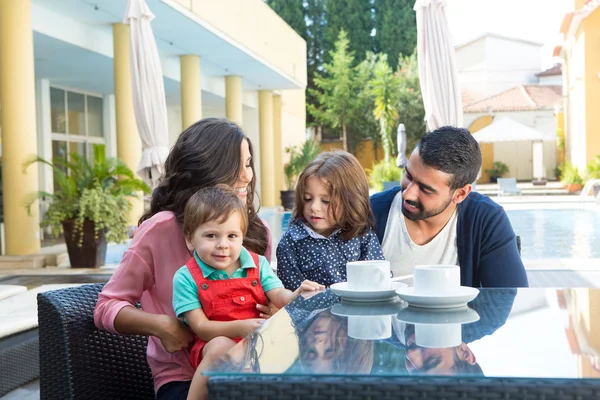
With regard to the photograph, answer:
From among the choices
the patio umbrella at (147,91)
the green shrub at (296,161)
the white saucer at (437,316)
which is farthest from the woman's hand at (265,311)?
the green shrub at (296,161)

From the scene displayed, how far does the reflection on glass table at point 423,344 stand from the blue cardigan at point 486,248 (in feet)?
2.73

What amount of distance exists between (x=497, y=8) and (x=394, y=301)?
47567 mm

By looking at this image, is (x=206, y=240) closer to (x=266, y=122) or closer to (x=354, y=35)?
(x=266, y=122)

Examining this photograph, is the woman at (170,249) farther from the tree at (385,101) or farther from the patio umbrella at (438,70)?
the tree at (385,101)

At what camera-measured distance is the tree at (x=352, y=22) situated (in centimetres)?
3812

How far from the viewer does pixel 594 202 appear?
16312mm

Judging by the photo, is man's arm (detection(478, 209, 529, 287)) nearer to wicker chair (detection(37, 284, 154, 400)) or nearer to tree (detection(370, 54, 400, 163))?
wicker chair (detection(37, 284, 154, 400))

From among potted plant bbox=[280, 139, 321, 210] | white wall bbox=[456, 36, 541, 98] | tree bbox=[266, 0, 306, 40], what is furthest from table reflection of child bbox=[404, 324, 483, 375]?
white wall bbox=[456, 36, 541, 98]

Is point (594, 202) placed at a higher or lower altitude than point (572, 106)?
lower

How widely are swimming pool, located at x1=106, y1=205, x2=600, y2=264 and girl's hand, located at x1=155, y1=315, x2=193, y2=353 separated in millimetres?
4661

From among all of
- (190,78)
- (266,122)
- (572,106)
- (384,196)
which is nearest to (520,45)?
(572,106)

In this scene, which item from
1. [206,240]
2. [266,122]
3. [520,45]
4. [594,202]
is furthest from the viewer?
[520,45]

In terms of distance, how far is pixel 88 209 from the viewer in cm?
831

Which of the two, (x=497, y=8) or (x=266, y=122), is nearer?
(x=266, y=122)
